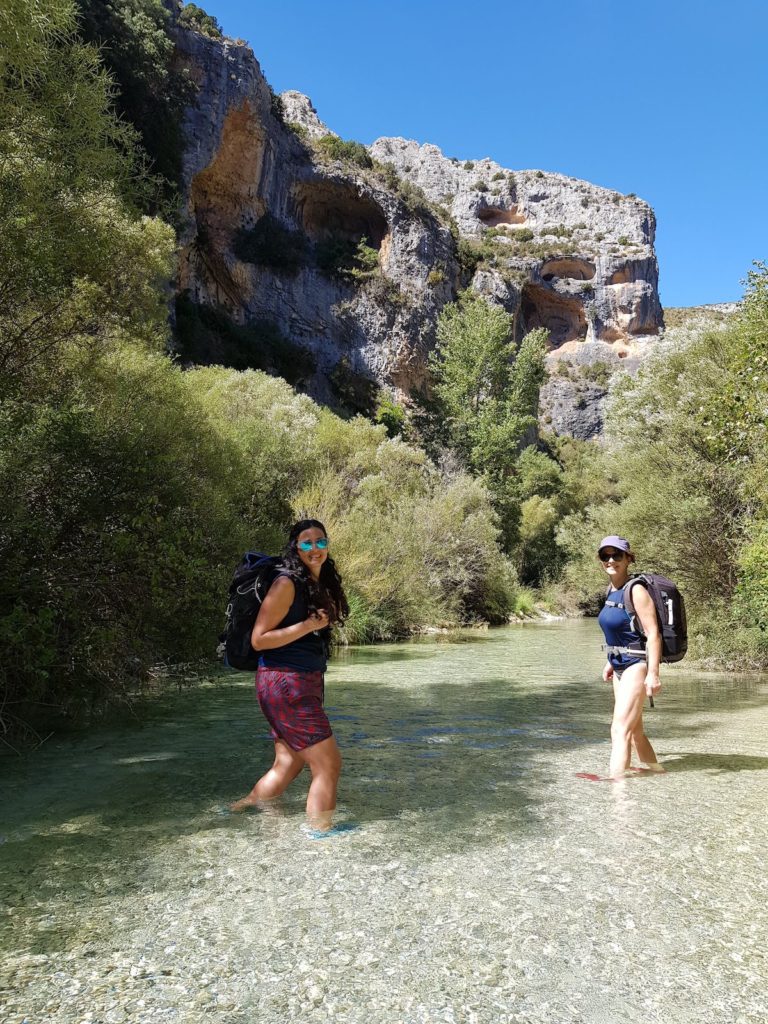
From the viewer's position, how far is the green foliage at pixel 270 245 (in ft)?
146

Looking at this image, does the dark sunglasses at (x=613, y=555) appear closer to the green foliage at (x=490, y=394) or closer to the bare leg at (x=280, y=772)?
the bare leg at (x=280, y=772)

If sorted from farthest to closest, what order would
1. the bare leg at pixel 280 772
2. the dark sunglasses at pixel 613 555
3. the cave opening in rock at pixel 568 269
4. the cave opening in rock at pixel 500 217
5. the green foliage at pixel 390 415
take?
the cave opening in rock at pixel 500 217 < the cave opening in rock at pixel 568 269 < the green foliage at pixel 390 415 < the dark sunglasses at pixel 613 555 < the bare leg at pixel 280 772

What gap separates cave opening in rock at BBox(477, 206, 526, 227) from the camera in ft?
301

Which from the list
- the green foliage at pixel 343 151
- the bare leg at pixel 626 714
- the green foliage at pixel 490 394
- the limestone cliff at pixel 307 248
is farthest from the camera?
the green foliage at pixel 343 151

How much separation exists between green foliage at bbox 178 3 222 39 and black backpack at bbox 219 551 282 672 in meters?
45.6

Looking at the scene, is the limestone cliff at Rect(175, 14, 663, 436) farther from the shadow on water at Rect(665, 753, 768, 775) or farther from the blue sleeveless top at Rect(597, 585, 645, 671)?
the shadow on water at Rect(665, 753, 768, 775)

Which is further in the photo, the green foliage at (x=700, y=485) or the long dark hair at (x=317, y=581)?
the green foliage at (x=700, y=485)

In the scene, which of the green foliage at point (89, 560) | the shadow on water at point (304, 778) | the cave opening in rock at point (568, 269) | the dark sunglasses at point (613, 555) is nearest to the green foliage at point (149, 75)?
the green foliage at point (89, 560)

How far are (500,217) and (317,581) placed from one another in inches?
3807

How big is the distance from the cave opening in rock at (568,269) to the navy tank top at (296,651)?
8354 cm

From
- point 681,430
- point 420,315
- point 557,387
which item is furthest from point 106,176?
point 557,387

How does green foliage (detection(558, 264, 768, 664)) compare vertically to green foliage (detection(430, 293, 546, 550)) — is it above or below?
below

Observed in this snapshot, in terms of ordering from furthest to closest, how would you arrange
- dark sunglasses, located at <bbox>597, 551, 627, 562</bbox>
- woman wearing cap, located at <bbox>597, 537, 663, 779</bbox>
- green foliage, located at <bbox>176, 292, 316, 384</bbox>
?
green foliage, located at <bbox>176, 292, 316, 384</bbox> < dark sunglasses, located at <bbox>597, 551, 627, 562</bbox> < woman wearing cap, located at <bbox>597, 537, 663, 779</bbox>

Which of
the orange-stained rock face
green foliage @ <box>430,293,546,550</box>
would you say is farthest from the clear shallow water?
the orange-stained rock face
